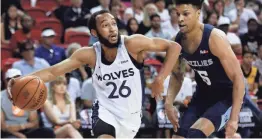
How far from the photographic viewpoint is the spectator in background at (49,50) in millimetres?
11008

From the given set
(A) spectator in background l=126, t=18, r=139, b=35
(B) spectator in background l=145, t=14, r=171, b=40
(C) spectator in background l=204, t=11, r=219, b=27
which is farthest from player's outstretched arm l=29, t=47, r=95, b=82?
(C) spectator in background l=204, t=11, r=219, b=27

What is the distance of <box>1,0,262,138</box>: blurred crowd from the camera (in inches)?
372

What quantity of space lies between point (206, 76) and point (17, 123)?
3731mm

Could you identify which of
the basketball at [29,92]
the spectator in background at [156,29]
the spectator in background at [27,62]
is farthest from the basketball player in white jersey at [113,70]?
the spectator in background at [156,29]

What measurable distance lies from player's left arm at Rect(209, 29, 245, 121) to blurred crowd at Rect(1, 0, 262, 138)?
0.79m

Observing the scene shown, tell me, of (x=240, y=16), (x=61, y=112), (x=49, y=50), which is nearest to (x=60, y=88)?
(x=61, y=112)

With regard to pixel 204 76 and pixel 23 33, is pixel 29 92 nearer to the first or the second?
pixel 204 76

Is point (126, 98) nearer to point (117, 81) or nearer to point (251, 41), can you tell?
point (117, 81)

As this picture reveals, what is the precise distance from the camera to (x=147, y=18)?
42.0 feet

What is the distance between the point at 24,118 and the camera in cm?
930

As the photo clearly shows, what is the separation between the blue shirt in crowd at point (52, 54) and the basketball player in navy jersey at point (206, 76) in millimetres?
4568

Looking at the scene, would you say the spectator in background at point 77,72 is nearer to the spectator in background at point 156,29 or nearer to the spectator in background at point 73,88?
the spectator in background at point 73,88

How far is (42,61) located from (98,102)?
4167 millimetres

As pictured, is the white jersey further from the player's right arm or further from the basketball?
the basketball
